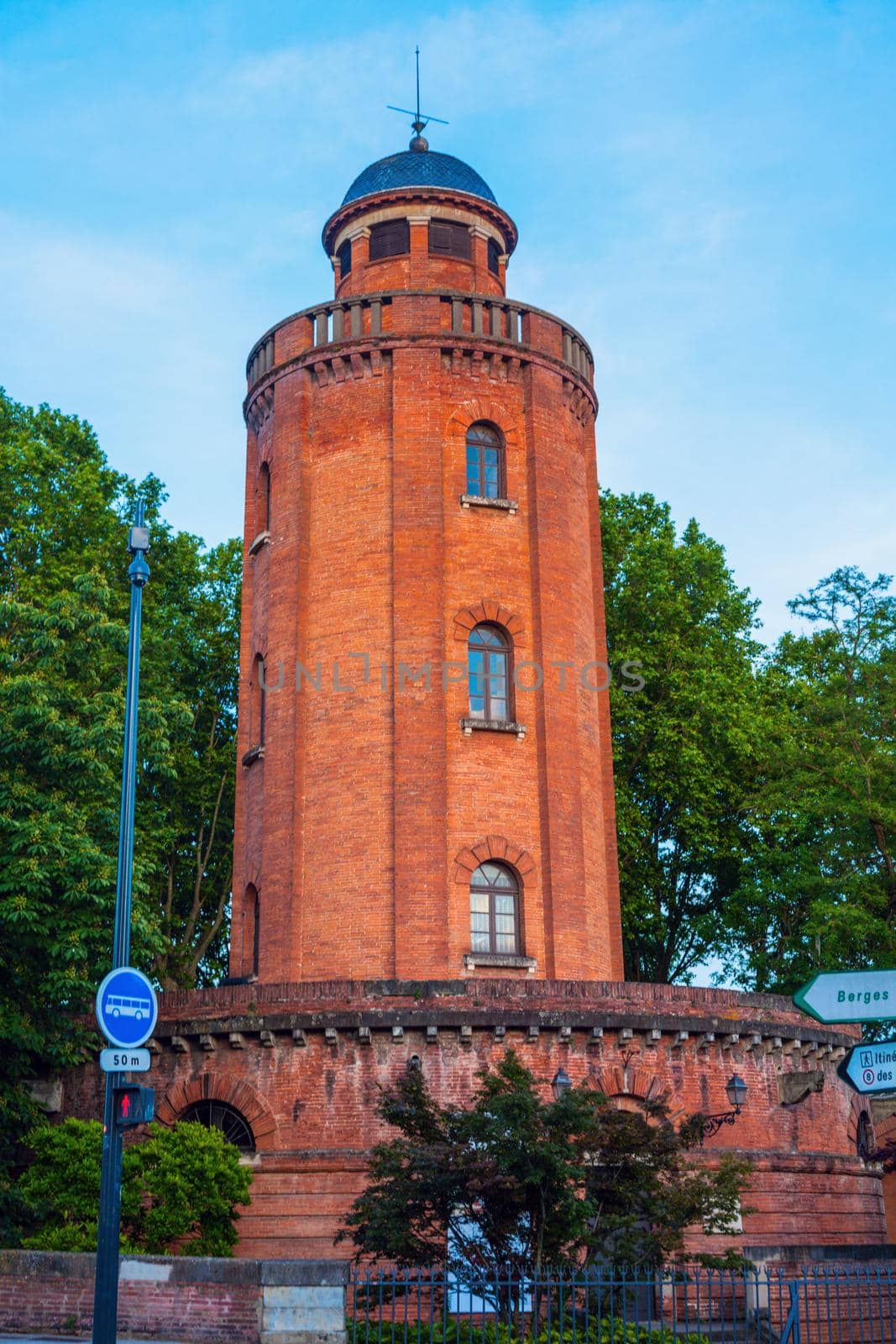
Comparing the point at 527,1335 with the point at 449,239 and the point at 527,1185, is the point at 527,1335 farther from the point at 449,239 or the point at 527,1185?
the point at 449,239

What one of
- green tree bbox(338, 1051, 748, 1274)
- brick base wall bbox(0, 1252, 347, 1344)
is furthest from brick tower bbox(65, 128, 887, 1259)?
brick base wall bbox(0, 1252, 347, 1344)

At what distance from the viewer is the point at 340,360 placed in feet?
97.4

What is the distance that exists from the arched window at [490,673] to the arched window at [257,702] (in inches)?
168

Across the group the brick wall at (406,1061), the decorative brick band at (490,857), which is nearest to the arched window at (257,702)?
the decorative brick band at (490,857)

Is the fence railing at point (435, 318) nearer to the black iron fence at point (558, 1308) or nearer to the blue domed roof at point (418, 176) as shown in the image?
the blue domed roof at point (418, 176)

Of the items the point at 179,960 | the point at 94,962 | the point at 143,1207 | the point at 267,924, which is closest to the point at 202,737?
the point at 179,960

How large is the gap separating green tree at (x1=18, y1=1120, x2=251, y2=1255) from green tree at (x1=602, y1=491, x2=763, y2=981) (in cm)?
1864

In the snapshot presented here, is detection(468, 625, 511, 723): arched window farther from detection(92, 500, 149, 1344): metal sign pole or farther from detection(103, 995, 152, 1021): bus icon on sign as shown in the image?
detection(103, 995, 152, 1021): bus icon on sign

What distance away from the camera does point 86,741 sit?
923 inches

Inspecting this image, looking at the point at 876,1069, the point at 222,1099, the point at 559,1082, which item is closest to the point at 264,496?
the point at 222,1099

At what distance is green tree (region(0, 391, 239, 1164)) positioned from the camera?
22.5m

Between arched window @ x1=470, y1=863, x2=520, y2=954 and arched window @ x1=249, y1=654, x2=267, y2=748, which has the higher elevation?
arched window @ x1=249, y1=654, x2=267, y2=748

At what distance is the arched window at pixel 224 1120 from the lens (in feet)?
75.8

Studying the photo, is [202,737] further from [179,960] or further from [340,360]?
[340,360]
